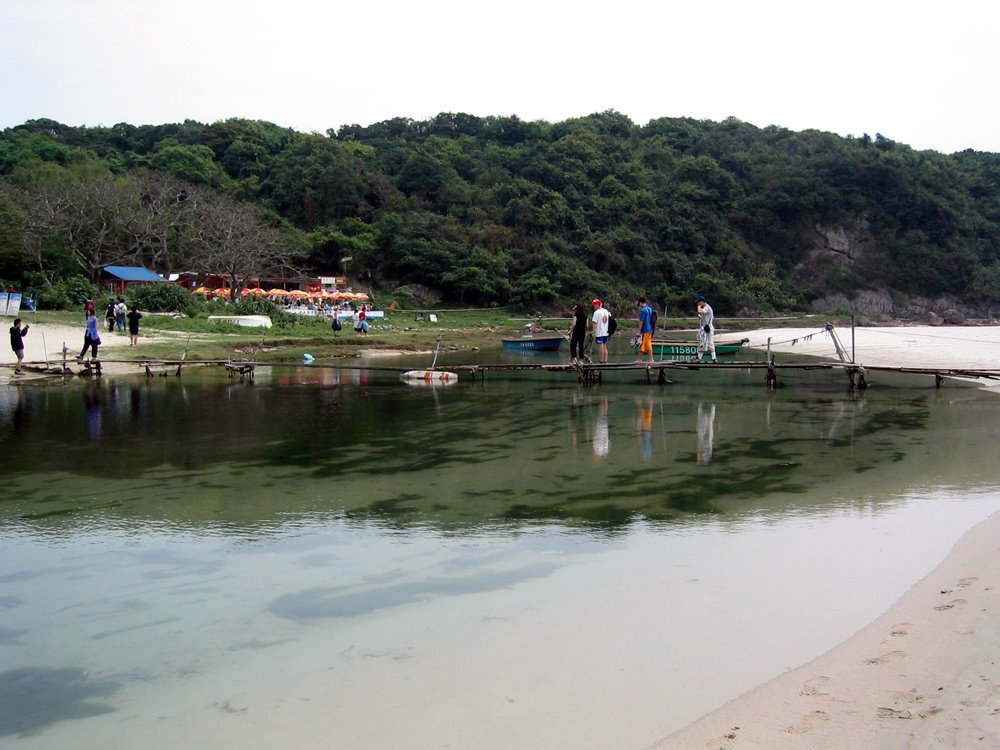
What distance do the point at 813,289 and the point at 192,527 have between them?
81003 mm

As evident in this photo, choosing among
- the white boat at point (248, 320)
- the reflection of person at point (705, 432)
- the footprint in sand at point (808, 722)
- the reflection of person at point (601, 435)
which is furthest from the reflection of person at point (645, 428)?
the white boat at point (248, 320)

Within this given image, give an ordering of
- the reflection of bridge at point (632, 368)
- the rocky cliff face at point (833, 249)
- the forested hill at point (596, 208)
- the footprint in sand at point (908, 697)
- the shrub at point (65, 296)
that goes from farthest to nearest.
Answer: the rocky cliff face at point (833, 249) < the forested hill at point (596, 208) < the shrub at point (65, 296) < the reflection of bridge at point (632, 368) < the footprint in sand at point (908, 697)

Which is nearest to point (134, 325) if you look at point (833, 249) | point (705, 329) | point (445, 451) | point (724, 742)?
point (705, 329)

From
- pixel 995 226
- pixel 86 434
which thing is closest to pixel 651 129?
pixel 995 226

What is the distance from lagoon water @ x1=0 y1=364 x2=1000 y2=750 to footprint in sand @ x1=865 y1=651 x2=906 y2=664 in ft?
1.54

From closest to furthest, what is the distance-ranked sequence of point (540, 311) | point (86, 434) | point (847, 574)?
point (847, 574), point (86, 434), point (540, 311)

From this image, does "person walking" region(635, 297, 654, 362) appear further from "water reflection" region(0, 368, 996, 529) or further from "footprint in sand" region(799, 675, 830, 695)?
"footprint in sand" region(799, 675, 830, 695)

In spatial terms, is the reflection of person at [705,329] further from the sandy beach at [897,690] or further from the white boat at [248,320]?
the white boat at [248,320]

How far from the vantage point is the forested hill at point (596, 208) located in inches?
2886

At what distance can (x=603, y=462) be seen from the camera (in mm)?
12750

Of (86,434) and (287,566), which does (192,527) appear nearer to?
(287,566)

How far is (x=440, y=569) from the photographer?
7.86 m

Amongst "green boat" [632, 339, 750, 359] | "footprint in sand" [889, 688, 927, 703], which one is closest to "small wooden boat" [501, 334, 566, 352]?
"green boat" [632, 339, 750, 359]

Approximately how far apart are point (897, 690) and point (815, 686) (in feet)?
1.52
